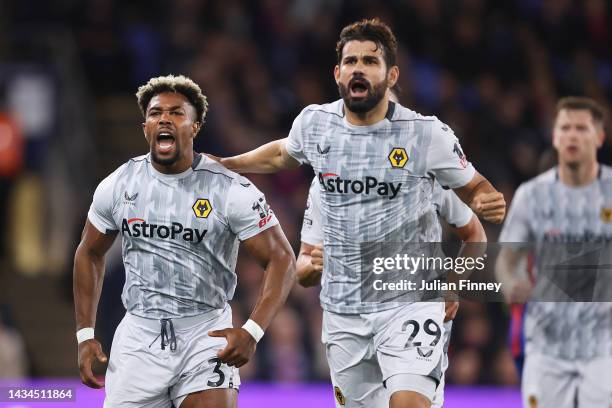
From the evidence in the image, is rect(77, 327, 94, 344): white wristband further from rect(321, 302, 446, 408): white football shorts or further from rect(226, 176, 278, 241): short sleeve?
rect(321, 302, 446, 408): white football shorts

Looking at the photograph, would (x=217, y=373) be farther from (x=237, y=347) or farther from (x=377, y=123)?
(x=377, y=123)

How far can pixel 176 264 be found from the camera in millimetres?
5480

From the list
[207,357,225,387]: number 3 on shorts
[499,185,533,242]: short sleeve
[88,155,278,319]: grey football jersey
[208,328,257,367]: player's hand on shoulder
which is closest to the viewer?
[208,328,257,367]: player's hand on shoulder

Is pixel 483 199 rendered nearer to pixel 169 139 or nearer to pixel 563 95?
pixel 169 139

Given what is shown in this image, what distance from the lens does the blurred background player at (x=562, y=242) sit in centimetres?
668

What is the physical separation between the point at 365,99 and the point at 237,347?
4.34 feet

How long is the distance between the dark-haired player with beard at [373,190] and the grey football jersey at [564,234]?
1390mm

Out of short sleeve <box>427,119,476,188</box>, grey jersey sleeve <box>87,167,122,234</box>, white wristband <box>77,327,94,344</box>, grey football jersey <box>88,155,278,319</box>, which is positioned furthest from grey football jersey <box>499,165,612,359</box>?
white wristband <box>77,327,94,344</box>

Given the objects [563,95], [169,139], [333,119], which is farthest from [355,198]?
[563,95]

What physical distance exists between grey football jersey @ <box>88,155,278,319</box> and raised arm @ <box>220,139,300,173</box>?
44cm

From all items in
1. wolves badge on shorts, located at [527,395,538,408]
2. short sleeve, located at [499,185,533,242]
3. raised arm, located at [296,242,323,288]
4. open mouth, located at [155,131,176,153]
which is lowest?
wolves badge on shorts, located at [527,395,538,408]

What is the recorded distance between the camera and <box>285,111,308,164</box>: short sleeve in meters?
5.86

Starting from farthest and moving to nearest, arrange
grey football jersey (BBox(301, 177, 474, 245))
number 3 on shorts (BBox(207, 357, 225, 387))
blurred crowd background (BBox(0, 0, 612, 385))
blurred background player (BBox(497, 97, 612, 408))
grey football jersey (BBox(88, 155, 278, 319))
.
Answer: blurred crowd background (BBox(0, 0, 612, 385)) < blurred background player (BBox(497, 97, 612, 408)) < grey football jersey (BBox(301, 177, 474, 245)) < grey football jersey (BBox(88, 155, 278, 319)) < number 3 on shorts (BBox(207, 357, 225, 387))

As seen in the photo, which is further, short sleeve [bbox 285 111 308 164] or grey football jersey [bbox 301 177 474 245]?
grey football jersey [bbox 301 177 474 245]
